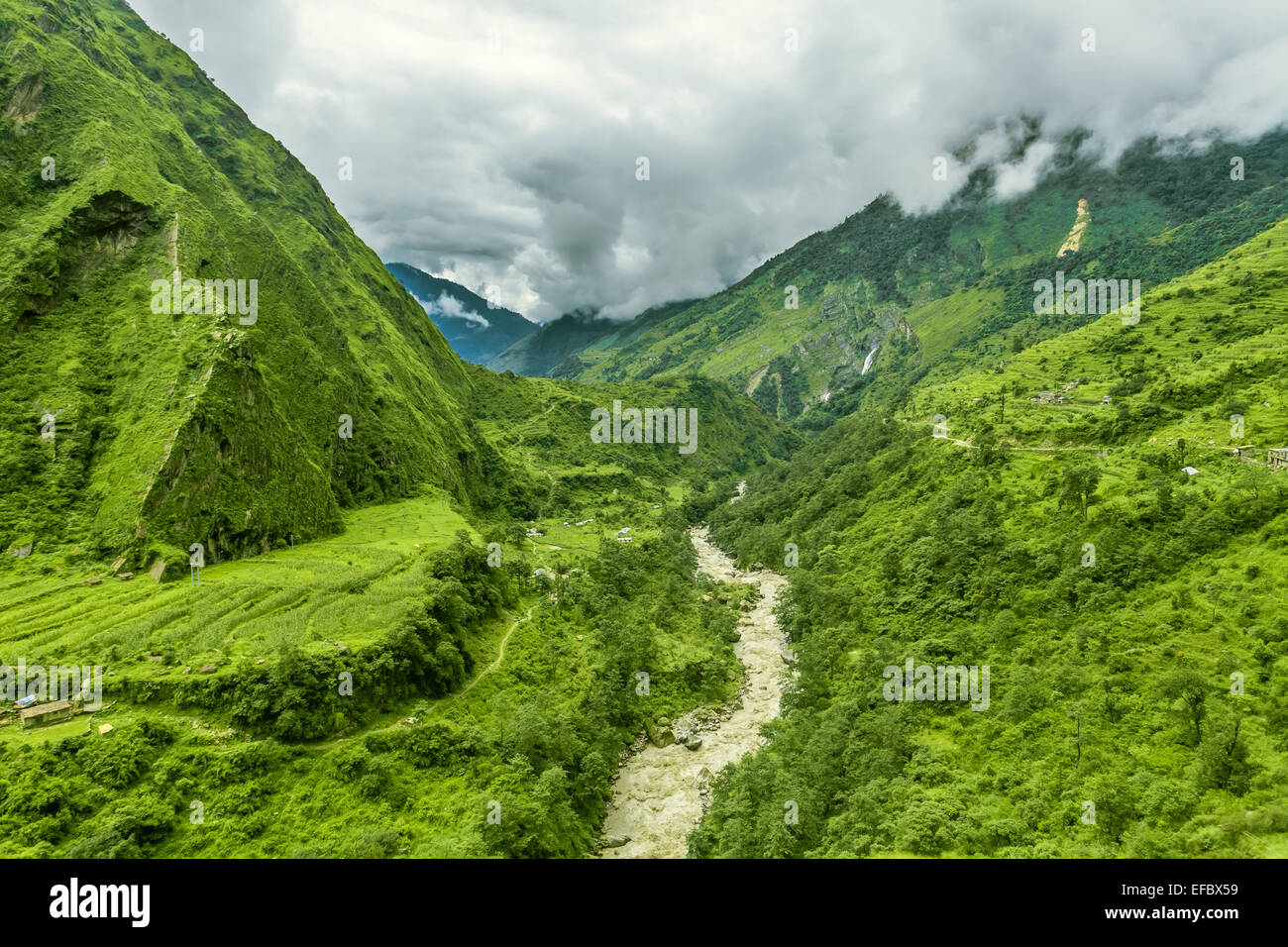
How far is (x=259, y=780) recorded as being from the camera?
3719cm

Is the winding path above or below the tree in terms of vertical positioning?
below

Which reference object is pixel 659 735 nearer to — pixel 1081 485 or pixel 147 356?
pixel 1081 485

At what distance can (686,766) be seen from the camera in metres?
56.1

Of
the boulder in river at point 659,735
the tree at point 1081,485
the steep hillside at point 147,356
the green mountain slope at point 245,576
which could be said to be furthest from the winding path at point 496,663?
the tree at point 1081,485

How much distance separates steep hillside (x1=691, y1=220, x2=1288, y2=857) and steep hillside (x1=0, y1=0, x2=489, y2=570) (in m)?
58.3

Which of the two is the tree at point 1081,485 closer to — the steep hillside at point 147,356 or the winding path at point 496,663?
the winding path at point 496,663

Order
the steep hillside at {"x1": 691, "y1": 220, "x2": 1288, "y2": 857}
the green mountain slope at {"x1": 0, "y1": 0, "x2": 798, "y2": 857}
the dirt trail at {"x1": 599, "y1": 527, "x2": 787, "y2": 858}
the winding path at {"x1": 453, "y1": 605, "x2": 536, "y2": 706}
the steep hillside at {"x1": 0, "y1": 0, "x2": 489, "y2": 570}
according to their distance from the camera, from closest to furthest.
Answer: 1. the steep hillside at {"x1": 691, "y1": 220, "x2": 1288, "y2": 857}
2. the green mountain slope at {"x1": 0, "y1": 0, "x2": 798, "y2": 857}
3. the dirt trail at {"x1": 599, "y1": 527, "x2": 787, "y2": 858}
4. the winding path at {"x1": 453, "y1": 605, "x2": 536, "y2": 706}
5. the steep hillside at {"x1": 0, "y1": 0, "x2": 489, "y2": 570}

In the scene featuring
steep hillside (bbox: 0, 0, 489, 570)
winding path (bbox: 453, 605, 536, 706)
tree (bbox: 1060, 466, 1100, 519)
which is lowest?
winding path (bbox: 453, 605, 536, 706)

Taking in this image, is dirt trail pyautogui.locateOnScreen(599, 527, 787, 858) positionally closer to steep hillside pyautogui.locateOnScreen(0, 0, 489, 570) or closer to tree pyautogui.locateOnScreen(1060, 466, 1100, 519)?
tree pyautogui.locateOnScreen(1060, 466, 1100, 519)

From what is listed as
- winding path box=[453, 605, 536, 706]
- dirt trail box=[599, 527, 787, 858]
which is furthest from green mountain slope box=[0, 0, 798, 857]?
dirt trail box=[599, 527, 787, 858]

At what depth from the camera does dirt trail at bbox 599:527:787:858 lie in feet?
155

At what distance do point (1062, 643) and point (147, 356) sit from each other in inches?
3702

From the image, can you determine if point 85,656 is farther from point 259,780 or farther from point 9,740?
point 259,780

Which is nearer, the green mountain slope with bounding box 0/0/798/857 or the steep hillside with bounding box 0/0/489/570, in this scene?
the green mountain slope with bounding box 0/0/798/857
